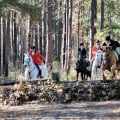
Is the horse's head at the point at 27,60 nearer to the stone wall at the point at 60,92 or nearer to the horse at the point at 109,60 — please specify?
the stone wall at the point at 60,92

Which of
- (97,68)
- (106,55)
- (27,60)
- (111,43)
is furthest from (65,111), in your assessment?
(97,68)

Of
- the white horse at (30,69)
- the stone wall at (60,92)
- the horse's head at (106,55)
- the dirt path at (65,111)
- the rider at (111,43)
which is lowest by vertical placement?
the dirt path at (65,111)

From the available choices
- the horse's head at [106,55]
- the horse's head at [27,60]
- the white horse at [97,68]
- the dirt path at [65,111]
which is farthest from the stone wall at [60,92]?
the white horse at [97,68]

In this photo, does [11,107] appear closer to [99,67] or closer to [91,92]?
[91,92]

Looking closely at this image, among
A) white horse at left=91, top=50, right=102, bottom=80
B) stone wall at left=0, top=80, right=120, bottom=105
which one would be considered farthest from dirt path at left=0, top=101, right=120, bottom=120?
white horse at left=91, top=50, right=102, bottom=80

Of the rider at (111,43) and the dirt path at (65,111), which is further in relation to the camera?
the rider at (111,43)

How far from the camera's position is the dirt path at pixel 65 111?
7.34m

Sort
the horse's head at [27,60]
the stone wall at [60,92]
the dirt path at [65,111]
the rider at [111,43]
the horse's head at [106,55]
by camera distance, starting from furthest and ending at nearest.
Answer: the horse's head at [27,60] → the rider at [111,43] → the horse's head at [106,55] → the stone wall at [60,92] → the dirt path at [65,111]

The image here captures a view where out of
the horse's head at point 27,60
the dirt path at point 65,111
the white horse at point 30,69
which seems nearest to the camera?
the dirt path at point 65,111

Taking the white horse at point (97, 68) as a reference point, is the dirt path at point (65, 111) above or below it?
below

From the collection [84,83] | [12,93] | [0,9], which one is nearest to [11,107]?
[12,93]

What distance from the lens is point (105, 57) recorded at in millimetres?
12641

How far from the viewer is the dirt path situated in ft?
24.1

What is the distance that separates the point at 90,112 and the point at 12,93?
11.3ft
